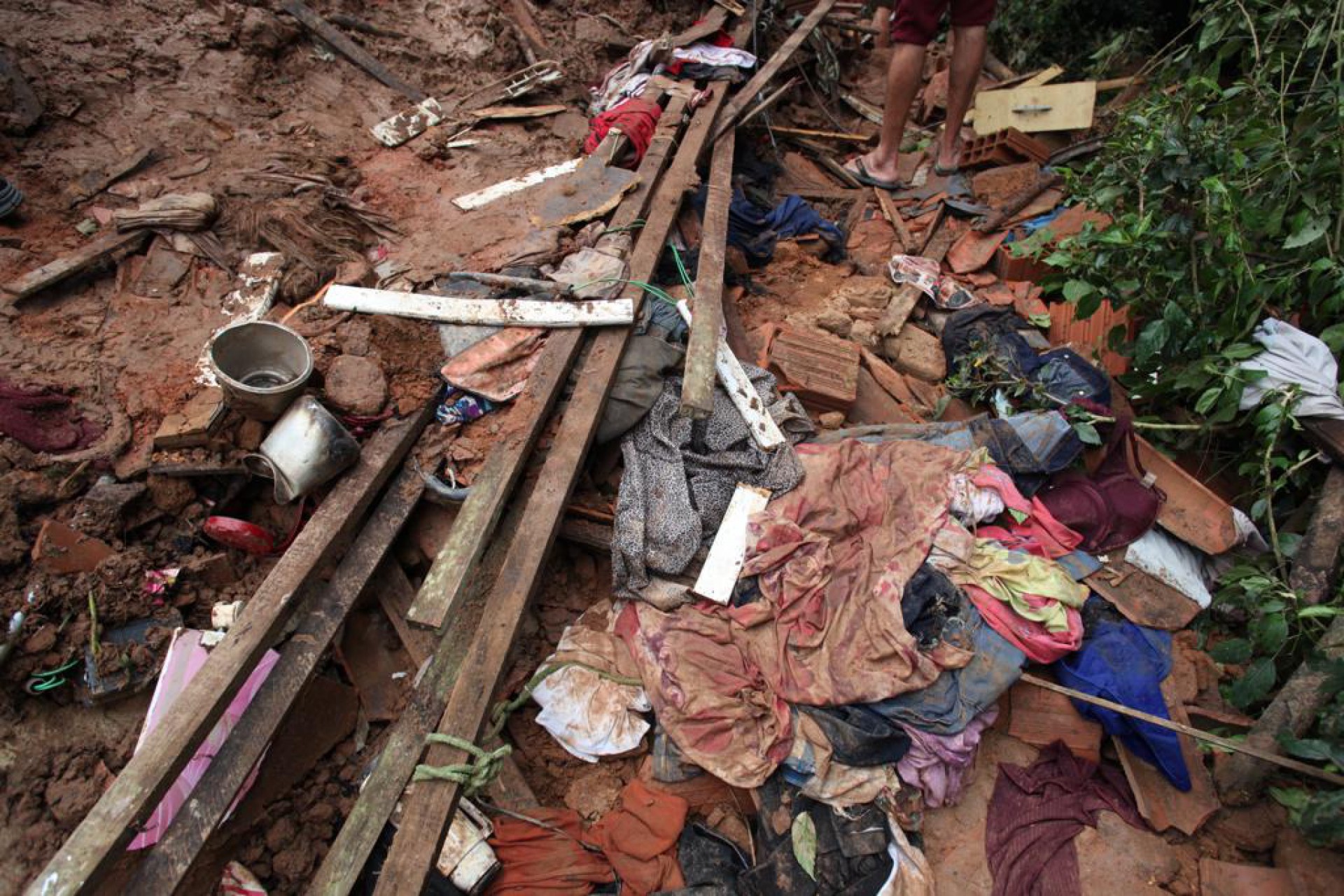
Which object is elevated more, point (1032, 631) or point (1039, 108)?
point (1039, 108)

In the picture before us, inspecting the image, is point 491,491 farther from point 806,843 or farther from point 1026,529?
point 1026,529

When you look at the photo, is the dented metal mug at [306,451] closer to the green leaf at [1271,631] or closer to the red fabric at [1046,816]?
the red fabric at [1046,816]

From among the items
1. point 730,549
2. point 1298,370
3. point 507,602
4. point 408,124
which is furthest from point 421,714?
point 408,124

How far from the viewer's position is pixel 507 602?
2.38 meters

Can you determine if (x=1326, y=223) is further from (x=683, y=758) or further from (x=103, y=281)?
(x=103, y=281)

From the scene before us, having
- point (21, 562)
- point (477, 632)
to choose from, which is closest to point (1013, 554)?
point (477, 632)

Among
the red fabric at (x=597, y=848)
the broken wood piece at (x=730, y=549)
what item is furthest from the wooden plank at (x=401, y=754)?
the broken wood piece at (x=730, y=549)

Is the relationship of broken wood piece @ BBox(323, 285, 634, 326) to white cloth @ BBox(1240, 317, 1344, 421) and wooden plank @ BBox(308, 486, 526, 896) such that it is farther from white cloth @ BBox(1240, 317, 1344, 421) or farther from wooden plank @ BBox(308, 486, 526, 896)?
white cloth @ BBox(1240, 317, 1344, 421)

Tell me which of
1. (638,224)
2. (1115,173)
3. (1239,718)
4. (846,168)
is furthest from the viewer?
(846,168)

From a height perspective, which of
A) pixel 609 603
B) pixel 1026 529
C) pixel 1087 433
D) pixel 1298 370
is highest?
pixel 1298 370

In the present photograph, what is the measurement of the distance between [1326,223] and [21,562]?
5.05m

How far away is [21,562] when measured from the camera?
2320 mm

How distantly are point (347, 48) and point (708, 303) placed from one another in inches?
159

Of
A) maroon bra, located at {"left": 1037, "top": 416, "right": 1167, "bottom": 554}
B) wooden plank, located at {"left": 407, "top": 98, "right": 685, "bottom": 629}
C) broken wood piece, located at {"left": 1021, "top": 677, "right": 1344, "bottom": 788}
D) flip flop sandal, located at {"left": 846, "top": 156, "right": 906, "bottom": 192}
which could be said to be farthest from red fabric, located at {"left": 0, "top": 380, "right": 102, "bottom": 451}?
flip flop sandal, located at {"left": 846, "top": 156, "right": 906, "bottom": 192}
